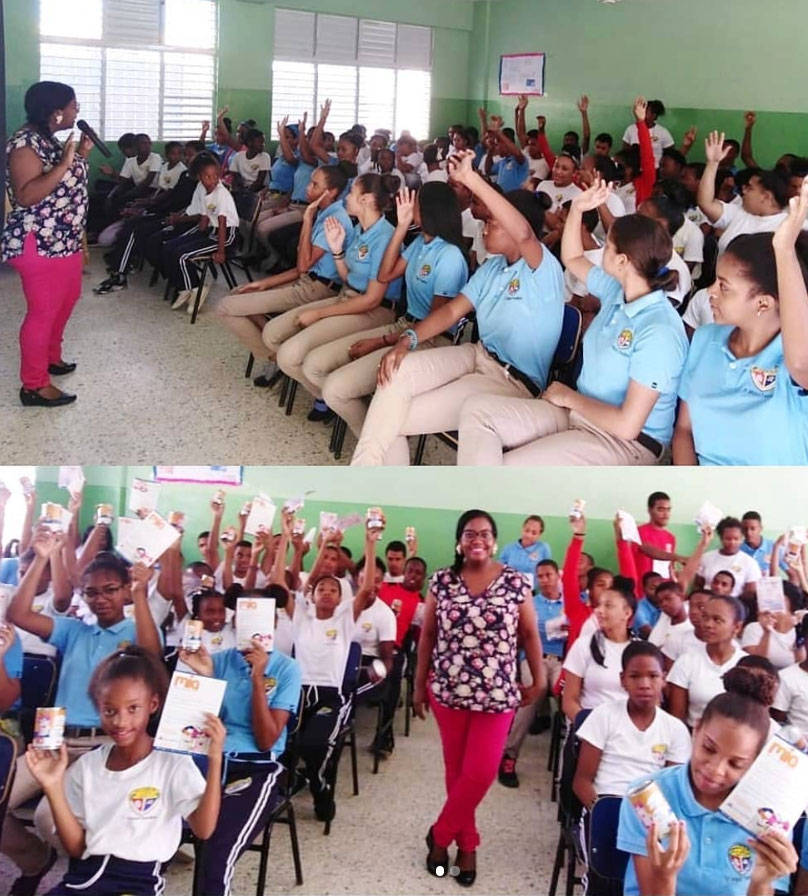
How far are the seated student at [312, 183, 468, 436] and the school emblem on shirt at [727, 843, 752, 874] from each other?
1585 mm

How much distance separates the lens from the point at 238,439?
2.49 metres

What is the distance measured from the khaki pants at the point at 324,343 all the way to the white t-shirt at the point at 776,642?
1.70 m

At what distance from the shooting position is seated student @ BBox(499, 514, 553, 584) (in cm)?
155

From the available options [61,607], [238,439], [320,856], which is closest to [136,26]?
[238,439]

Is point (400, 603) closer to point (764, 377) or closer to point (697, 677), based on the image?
point (697, 677)

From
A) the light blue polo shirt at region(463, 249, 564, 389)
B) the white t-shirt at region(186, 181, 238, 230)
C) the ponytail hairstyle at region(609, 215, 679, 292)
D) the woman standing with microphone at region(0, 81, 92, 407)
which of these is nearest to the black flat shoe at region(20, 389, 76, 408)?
the woman standing with microphone at region(0, 81, 92, 407)

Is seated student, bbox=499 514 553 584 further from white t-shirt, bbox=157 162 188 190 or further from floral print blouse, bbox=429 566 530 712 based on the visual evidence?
white t-shirt, bbox=157 162 188 190

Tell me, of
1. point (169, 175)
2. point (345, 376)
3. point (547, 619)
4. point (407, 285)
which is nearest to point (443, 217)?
point (407, 285)

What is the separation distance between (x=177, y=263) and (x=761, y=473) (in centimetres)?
245

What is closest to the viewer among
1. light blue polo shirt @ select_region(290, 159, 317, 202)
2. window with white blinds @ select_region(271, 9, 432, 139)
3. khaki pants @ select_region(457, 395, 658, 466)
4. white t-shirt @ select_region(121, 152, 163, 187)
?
khaki pants @ select_region(457, 395, 658, 466)

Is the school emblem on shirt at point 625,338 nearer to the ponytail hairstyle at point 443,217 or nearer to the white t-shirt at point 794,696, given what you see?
the white t-shirt at point 794,696

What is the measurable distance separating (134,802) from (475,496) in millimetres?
755

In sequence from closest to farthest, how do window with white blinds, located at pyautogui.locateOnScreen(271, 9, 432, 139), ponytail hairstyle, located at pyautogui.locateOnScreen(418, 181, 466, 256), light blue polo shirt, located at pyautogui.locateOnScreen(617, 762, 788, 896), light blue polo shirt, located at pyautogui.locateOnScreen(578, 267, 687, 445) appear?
1. light blue polo shirt, located at pyautogui.locateOnScreen(617, 762, 788, 896)
2. light blue polo shirt, located at pyautogui.locateOnScreen(578, 267, 687, 445)
3. window with white blinds, located at pyautogui.locateOnScreen(271, 9, 432, 139)
4. ponytail hairstyle, located at pyautogui.locateOnScreen(418, 181, 466, 256)

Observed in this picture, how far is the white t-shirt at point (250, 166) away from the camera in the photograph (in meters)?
2.48
